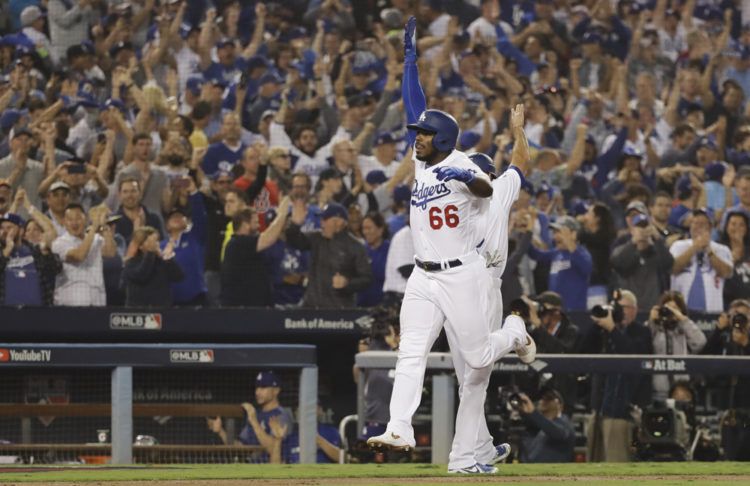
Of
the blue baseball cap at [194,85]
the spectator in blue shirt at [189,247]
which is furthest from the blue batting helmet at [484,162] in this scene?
the blue baseball cap at [194,85]

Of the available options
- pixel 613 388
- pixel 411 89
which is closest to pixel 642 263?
pixel 613 388

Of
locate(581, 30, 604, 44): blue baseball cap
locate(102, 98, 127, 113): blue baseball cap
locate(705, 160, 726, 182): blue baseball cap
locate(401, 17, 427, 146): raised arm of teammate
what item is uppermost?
locate(581, 30, 604, 44): blue baseball cap

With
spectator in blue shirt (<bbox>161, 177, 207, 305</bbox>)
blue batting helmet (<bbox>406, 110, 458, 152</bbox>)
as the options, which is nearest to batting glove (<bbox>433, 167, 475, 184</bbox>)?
blue batting helmet (<bbox>406, 110, 458, 152</bbox>)

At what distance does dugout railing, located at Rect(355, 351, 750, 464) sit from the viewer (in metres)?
8.95

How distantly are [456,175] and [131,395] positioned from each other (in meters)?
3.12

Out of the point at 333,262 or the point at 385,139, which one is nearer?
the point at 333,262

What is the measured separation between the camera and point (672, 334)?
9.95 metres

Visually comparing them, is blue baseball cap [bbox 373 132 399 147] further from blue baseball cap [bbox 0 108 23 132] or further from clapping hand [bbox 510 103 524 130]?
clapping hand [bbox 510 103 524 130]

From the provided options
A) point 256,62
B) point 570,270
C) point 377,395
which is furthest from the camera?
point 256,62

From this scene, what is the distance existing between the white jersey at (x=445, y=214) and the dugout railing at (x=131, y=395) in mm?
2476

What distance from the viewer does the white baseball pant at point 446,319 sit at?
22.6ft

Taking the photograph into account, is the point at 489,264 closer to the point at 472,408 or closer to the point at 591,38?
the point at 472,408

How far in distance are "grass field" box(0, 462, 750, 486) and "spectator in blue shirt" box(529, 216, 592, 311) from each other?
3.50 metres

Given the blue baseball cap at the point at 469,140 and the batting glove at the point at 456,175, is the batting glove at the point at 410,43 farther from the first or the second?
the blue baseball cap at the point at 469,140
